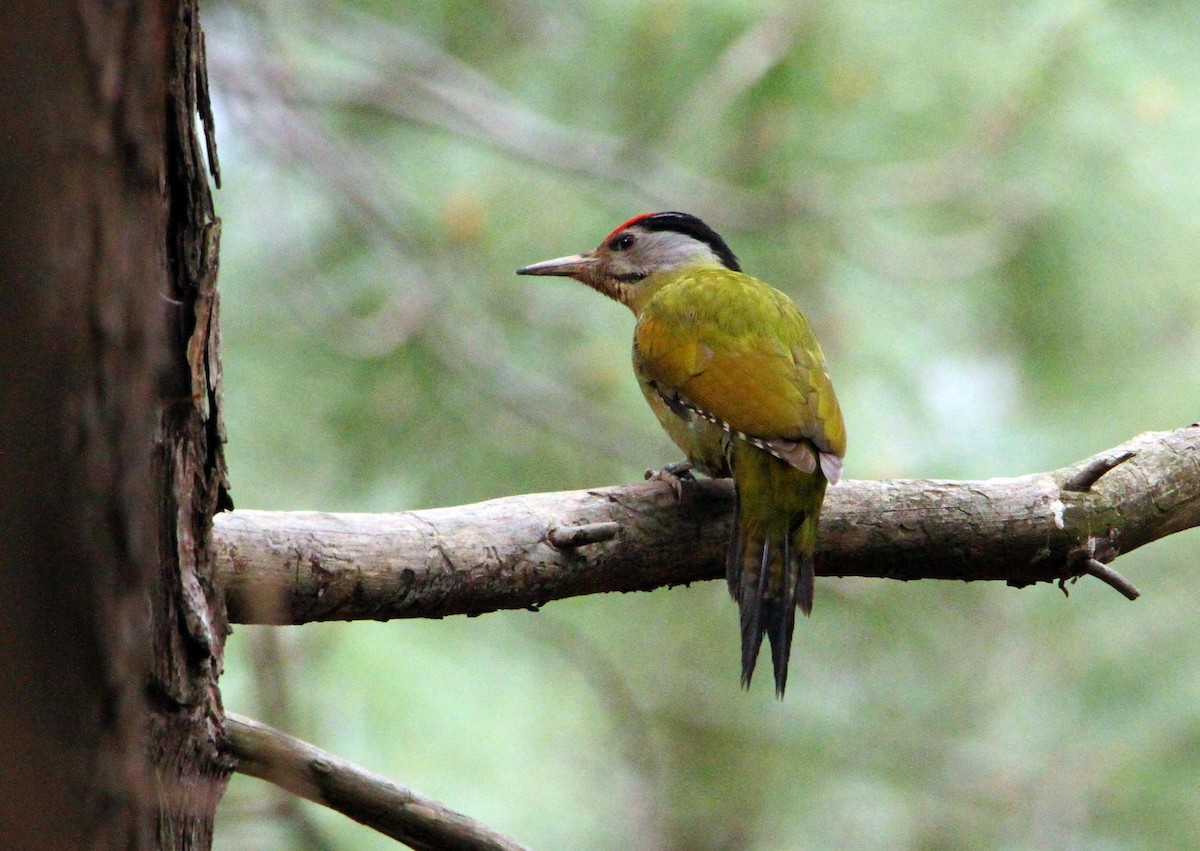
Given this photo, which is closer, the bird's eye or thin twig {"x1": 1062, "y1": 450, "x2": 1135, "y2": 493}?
thin twig {"x1": 1062, "y1": 450, "x2": 1135, "y2": 493}

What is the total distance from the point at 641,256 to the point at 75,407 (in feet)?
12.9

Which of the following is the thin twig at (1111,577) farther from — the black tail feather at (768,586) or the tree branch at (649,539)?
the black tail feather at (768,586)

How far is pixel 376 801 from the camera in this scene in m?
2.10

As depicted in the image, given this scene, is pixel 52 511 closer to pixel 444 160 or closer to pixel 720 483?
pixel 720 483

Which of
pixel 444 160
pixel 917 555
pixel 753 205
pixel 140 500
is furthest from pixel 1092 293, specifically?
pixel 140 500

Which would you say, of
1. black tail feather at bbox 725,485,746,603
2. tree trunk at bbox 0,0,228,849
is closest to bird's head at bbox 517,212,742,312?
black tail feather at bbox 725,485,746,603

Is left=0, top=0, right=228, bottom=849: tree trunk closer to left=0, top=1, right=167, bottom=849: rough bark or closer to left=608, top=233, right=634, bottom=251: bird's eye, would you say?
left=0, top=1, right=167, bottom=849: rough bark

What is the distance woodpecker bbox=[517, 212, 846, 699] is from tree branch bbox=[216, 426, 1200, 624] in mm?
86

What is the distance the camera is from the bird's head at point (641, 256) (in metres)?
4.75

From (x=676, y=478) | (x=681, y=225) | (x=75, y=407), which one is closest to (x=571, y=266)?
(x=681, y=225)

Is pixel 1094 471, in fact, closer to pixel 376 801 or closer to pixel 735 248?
pixel 376 801

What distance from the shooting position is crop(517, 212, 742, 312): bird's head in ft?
15.6

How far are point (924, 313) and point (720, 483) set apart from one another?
3.58 metres

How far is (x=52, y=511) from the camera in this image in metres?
0.94
